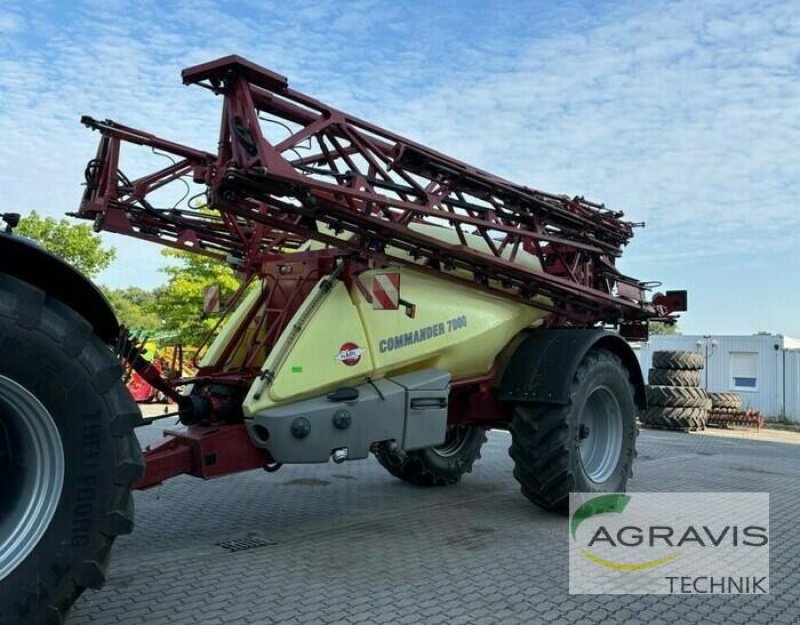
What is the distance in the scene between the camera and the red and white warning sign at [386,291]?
5.34 metres

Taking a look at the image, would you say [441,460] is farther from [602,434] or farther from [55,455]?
[55,455]

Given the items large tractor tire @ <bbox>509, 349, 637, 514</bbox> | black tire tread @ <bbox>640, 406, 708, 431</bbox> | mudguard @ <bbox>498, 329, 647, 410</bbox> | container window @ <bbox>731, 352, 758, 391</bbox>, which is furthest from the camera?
container window @ <bbox>731, 352, 758, 391</bbox>

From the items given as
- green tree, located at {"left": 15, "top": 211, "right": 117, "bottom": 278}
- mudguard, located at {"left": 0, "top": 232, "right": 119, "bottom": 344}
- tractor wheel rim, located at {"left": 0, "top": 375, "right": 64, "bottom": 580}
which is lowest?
tractor wheel rim, located at {"left": 0, "top": 375, "right": 64, "bottom": 580}

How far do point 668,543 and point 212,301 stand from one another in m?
4.27

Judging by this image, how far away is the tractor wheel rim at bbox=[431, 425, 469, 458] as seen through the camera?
7.93 metres

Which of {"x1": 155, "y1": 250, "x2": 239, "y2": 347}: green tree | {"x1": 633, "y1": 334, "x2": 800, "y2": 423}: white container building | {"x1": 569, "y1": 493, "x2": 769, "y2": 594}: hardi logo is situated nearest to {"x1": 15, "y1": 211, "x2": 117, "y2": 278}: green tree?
{"x1": 155, "y1": 250, "x2": 239, "y2": 347}: green tree

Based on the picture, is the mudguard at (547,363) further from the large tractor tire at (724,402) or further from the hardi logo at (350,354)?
the large tractor tire at (724,402)

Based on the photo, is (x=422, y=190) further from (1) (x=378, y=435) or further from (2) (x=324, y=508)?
(2) (x=324, y=508)

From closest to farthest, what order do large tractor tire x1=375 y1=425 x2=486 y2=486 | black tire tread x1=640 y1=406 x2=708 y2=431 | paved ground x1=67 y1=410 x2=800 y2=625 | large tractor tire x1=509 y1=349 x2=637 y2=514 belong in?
paved ground x1=67 y1=410 x2=800 y2=625
large tractor tire x1=509 y1=349 x2=637 y2=514
large tractor tire x1=375 y1=425 x2=486 y2=486
black tire tread x1=640 y1=406 x2=708 y2=431

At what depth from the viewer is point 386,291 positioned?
538cm

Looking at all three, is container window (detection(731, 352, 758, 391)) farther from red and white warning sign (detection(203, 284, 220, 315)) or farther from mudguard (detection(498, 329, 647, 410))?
red and white warning sign (detection(203, 284, 220, 315))

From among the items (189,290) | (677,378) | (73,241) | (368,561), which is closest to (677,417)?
(677,378)

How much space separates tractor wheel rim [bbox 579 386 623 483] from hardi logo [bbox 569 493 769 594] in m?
0.34

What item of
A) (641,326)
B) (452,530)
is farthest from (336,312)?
(641,326)
